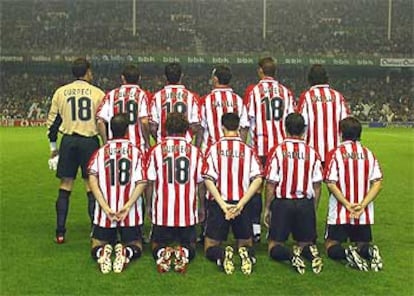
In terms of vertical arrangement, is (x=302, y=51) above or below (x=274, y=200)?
above

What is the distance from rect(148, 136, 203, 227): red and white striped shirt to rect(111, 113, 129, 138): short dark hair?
0.38 m

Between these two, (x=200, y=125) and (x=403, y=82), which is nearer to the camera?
(x=200, y=125)

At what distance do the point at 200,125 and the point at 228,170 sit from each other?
1.19m

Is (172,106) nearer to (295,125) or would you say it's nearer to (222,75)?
(222,75)

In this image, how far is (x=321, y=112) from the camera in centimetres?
802

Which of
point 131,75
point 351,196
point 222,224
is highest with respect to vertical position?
point 131,75

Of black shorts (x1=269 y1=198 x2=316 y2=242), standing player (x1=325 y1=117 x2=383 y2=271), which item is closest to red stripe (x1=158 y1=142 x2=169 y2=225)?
black shorts (x1=269 y1=198 x2=316 y2=242)

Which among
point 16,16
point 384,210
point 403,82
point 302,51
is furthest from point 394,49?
point 384,210

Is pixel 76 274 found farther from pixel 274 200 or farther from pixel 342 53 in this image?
pixel 342 53

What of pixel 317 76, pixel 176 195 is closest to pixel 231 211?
pixel 176 195

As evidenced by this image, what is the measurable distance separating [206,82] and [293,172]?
39.7 metres

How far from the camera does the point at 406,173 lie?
1548 cm

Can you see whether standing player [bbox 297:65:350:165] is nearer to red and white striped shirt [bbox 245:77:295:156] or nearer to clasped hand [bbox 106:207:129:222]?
red and white striped shirt [bbox 245:77:295:156]

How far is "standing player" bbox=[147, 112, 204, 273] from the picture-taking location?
6.88 meters
